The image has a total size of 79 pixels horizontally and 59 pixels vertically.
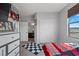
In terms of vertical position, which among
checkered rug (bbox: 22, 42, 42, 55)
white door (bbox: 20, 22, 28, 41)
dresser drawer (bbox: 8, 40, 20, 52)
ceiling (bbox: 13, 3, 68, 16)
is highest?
ceiling (bbox: 13, 3, 68, 16)

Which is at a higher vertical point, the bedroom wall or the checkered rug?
the bedroom wall

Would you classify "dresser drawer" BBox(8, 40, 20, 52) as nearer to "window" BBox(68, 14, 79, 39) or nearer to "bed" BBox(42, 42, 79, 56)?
"bed" BBox(42, 42, 79, 56)

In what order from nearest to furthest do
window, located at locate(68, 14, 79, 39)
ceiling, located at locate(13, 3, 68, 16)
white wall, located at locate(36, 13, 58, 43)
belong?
1. ceiling, located at locate(13, 3, 68, 16)
2. window, located at locate(68, 14, 79, 39)
3. white wall, located at locate(36, 13, 58, 43)

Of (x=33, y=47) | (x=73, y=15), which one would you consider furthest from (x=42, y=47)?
(x=73, y=15)

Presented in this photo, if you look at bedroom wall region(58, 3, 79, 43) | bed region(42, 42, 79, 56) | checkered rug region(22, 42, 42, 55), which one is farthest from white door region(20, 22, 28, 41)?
bedroom wall region(58, 3, 79, 43)

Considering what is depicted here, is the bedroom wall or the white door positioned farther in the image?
the white door

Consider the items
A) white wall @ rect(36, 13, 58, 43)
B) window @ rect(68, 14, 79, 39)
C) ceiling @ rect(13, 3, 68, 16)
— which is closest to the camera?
ceiling @ rect(13, 3, 68, 16)

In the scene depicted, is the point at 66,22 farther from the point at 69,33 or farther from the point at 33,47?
the point at 33,47

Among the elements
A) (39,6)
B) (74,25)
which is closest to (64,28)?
Result: (74,25)

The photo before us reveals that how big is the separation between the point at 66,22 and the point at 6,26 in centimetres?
44

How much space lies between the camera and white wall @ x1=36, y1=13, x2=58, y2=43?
73cm

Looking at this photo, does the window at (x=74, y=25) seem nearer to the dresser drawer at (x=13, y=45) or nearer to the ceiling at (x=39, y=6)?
the ceiling at (x=39, y=6)

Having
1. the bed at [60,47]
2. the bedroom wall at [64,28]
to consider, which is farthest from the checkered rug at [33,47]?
the bedroom wall at [64,28]

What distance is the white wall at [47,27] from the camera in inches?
28.9
